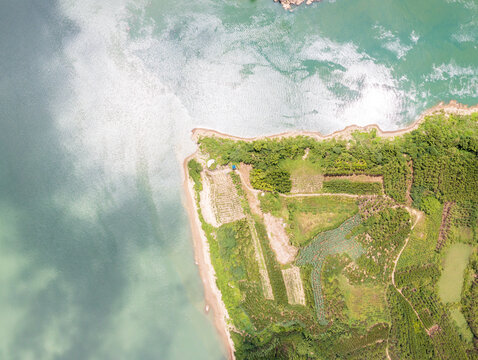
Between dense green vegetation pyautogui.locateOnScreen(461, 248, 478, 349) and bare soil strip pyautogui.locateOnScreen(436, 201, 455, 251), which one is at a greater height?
bare soil strip pyautogui.locateOnScreen(436, 201, 455, 251)

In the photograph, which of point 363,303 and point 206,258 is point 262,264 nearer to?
point 206,258

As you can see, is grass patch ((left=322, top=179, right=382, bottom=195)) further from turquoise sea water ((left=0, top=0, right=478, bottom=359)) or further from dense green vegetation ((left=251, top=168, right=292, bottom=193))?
turquoise sea water ((left=0, top=0, right=478, bottom=359))

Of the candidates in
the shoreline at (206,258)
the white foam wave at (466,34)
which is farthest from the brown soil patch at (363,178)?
the white foam wave at (466,34)

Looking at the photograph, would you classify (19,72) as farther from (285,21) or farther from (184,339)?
(184,339)

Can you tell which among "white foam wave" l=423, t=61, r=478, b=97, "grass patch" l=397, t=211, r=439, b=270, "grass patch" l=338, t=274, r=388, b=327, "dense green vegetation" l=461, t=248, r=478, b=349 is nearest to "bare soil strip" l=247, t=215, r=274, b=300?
"grass patch" l=338, t=274, r=388, b=327

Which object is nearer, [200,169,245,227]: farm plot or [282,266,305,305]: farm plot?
[282,266,305,305]: farm plot
